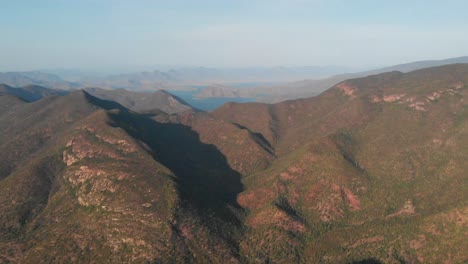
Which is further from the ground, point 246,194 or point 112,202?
point 112,202

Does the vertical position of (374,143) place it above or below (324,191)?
above

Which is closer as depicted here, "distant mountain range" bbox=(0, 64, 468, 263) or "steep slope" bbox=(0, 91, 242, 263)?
"steep slope" bbox=(0, 91, 242, 263)

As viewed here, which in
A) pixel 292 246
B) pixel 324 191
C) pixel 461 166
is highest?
pixel 461 166

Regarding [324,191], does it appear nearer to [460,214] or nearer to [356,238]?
[356,238]

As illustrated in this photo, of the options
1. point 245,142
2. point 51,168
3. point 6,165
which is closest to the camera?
point 51,168

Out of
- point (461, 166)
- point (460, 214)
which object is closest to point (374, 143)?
point (461, 166)

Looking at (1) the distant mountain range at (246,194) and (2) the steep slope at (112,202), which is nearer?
(2) the steep slope at (112,202)

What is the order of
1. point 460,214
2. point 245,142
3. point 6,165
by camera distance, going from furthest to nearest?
point 245,142
point 6,165
point 460,214

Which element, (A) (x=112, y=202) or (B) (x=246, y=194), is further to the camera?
(B) (x=246, y=194)
